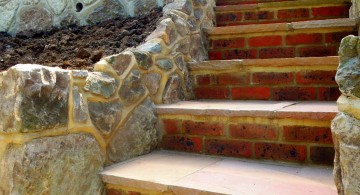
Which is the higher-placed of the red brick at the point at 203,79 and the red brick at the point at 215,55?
the red brick at the point at 215,55

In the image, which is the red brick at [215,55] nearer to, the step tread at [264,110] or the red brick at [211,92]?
the red brick at [211,92]

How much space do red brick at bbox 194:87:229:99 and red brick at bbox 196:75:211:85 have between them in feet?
0.10

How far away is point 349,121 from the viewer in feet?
2.98

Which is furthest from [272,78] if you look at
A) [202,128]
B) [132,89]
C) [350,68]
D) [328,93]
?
[350,68]

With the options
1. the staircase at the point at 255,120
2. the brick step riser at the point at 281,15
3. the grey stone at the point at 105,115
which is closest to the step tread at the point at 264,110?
the staircase at the point at 255,120

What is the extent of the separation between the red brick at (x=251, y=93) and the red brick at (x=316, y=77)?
0.19 meters

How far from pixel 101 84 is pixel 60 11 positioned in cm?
182

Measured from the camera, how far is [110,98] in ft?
5.42

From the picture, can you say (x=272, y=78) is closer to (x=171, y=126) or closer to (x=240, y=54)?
(x=240, y=54)

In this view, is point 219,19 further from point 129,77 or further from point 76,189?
point 76,189

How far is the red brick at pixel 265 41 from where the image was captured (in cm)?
232

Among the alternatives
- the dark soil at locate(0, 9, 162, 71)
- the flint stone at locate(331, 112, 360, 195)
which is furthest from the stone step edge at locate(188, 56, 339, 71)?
the flint stone at locate(331, 112, 360, 195)

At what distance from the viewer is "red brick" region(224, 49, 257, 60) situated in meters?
2.38

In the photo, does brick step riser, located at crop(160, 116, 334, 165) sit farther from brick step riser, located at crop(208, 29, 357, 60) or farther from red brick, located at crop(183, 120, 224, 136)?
brick step riser, located at crop(208, 29, 357, 60)
